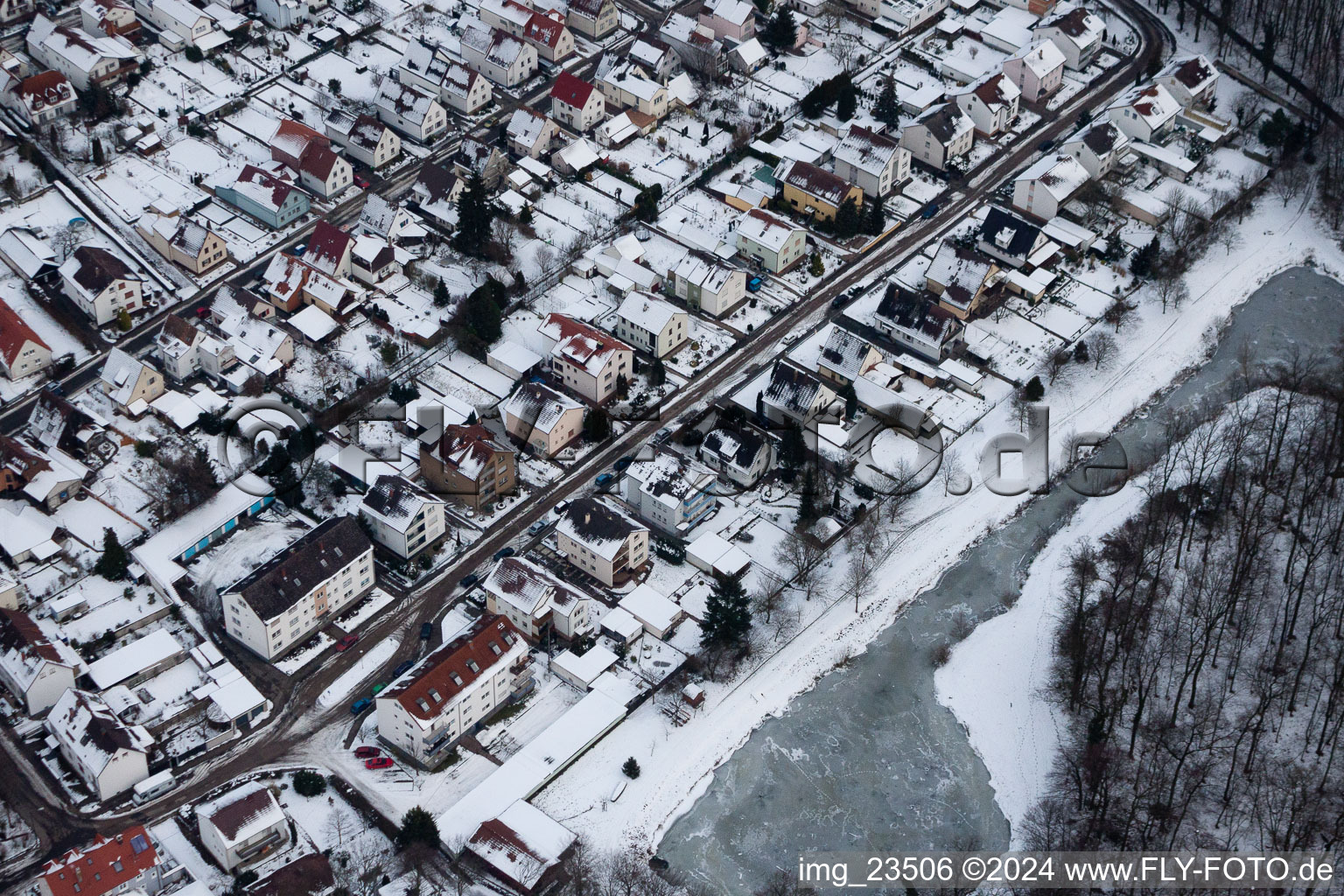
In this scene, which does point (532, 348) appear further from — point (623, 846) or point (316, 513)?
point (623, 846)

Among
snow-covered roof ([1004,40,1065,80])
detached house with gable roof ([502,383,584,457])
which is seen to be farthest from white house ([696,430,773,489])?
snow-covered roof ([1004,40,1065,80])

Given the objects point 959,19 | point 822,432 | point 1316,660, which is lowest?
point 1316,660

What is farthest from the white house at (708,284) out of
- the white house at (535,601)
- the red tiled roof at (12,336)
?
the red tiled roof at (12,336)

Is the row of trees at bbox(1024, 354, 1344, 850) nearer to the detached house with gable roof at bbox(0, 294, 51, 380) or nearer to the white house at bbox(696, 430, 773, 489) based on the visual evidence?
the white house at bbox(696, 430, 773, 489)

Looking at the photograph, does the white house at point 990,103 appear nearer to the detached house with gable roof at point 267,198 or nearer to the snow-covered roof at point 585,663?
the detached house with gable roof at point 267,198

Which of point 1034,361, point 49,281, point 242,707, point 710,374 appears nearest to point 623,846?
point 242,707

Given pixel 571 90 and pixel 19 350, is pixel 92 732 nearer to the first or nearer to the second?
pixel 19 350

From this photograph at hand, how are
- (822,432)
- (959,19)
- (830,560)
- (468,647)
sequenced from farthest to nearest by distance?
(959,19) → (822,432) → (830,560) → (468,647)
